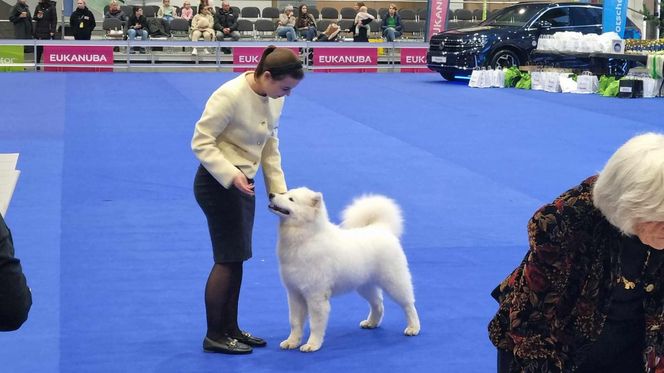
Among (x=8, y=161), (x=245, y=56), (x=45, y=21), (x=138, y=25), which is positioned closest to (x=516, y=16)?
(x=245, y=56)

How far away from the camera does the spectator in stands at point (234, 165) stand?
Answer: 4645mm

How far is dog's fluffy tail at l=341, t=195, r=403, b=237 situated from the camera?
527cm

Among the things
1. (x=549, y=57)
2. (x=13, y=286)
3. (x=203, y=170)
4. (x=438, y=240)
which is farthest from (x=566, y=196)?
(x=549, y=57)

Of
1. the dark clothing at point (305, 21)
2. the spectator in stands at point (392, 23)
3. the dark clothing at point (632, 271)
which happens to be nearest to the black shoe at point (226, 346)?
the dark clothing at point (632, 271)

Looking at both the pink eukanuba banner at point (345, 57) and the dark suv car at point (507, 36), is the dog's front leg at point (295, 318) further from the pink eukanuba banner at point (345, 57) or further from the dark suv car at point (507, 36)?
Answer: the pink eukanuba banner at point (345, 57)

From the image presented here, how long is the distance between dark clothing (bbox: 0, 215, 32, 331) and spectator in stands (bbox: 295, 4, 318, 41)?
2400cm

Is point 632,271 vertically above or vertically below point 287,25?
below

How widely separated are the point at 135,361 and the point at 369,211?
1420mm

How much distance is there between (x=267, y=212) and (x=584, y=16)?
48.4 feet

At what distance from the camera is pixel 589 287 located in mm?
2672

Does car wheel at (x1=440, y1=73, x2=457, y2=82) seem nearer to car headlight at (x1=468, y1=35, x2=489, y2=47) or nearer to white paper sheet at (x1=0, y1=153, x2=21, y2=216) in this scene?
car headlight at (x1=468, y1=35, x2=489, y2=47)

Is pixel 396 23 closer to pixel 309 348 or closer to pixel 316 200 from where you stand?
pixel 309 348

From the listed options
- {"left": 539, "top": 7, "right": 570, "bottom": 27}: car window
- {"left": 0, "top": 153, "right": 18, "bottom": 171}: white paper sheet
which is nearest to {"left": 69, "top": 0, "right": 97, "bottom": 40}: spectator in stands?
{"left": 539, "top": 7, "right": 570, "bottom": 27}: car window

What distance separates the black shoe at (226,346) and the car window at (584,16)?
57.3 ft
